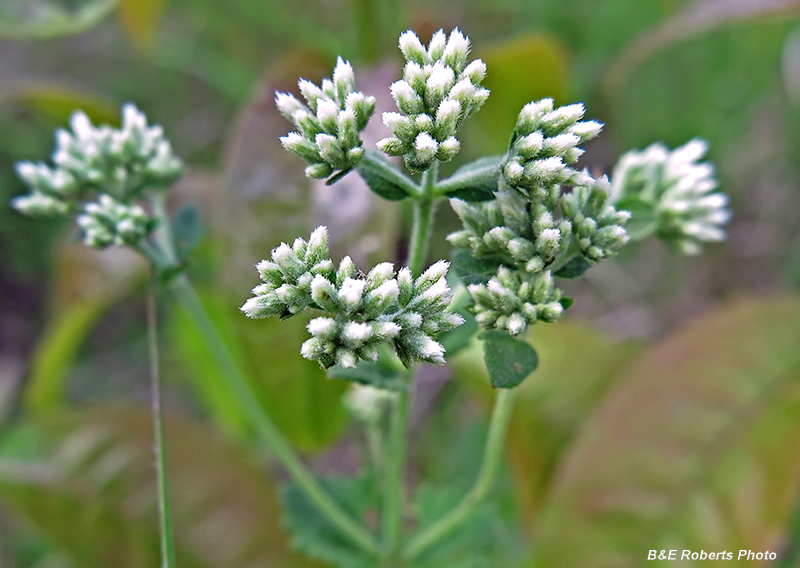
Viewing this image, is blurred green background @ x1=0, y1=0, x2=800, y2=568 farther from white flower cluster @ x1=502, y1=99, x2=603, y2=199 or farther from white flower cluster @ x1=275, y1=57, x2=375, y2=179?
white flower cluster @ x1=502, y1=99, x2=603, y2=199

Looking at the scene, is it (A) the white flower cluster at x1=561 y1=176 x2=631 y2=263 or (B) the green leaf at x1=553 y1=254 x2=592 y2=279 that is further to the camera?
(B) the green leaf at x1=553 y1=254 x2=592 y2=279

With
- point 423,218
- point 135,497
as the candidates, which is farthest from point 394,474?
point 135,497

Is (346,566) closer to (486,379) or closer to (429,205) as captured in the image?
(486,379)

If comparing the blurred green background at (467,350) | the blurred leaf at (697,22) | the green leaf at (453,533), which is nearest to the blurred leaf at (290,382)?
the blurred green background at (467,350)

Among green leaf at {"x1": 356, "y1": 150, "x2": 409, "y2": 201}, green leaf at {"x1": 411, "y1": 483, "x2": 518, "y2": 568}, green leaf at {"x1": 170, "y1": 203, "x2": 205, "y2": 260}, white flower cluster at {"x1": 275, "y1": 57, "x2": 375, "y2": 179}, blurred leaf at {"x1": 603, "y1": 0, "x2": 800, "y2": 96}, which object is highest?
blurred leaf at {"x1": 603, "y1": 0, "x2": 800, "y2": 96}

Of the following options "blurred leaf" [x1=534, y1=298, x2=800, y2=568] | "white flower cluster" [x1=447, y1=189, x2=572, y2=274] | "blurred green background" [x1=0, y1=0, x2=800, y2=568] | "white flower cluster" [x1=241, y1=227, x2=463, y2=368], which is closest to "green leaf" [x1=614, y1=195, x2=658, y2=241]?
"white flower cluster" [x1=447, y1=189, x2=572, y2=274]

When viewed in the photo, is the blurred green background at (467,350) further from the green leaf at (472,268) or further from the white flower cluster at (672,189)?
the green leaf at (472,268)

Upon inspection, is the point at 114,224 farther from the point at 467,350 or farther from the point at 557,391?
the point at 557,391
